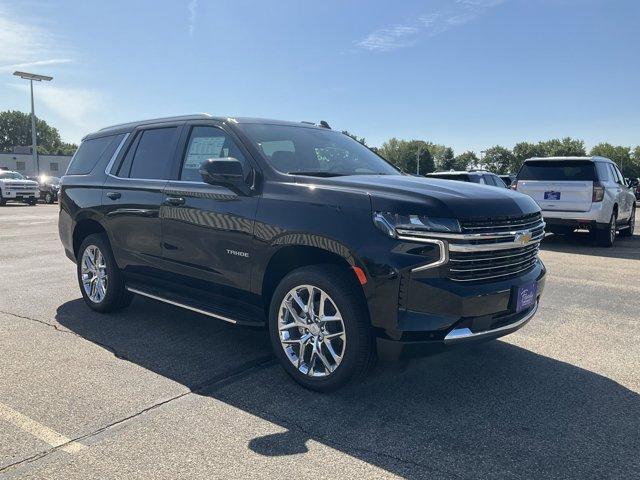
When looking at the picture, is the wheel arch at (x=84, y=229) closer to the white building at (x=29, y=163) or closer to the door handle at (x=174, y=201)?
the door handle at (x=174, y=201)

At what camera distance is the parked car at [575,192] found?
1045 centimetres

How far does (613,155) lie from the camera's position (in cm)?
13512

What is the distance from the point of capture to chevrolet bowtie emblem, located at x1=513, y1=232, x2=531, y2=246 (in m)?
3.48

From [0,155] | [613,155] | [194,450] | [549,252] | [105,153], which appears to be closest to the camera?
[194,450]

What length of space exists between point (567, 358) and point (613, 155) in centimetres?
15130

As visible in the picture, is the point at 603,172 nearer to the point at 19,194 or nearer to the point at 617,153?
the point at 19,194

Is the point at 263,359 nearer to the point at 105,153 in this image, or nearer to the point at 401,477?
the point at 401,477

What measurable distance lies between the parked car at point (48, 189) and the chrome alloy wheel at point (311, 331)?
98.1ft

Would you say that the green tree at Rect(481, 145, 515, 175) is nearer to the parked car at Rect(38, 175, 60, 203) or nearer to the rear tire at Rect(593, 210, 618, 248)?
the parked car at Rect(38, 175, 60, 203)

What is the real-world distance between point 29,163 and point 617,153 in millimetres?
131310

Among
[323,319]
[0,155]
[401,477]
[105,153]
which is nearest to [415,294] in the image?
[323,319]

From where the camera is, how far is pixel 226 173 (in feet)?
12.5

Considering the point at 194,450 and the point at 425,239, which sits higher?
the point at 425,239

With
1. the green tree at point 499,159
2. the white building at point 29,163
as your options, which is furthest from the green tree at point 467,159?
the white building at point 29,163
